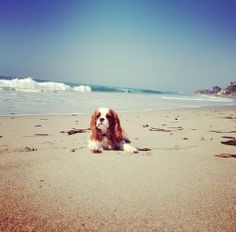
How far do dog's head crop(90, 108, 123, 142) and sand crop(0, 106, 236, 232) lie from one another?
317mm

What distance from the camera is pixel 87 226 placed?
2008 millimetres

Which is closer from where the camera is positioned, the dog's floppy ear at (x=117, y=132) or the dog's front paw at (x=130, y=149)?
the dog's front paw at (x=130, y=149)

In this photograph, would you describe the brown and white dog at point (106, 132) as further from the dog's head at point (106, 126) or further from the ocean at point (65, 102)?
the ocean at point (65, 102)

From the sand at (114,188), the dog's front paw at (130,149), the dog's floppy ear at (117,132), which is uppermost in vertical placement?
the dog's floppy ear at (117,132)

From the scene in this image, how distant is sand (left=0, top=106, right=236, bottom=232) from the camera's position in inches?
82.0

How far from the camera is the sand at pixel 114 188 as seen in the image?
2082mm

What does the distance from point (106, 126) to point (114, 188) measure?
1879 millimetres

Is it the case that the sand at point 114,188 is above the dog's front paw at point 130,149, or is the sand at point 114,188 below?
above

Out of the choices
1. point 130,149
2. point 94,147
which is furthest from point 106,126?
point 130,149

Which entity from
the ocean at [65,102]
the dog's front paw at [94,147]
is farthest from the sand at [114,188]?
the ocean at [65,102]

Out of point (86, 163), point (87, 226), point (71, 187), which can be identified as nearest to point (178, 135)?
point (86, 163)

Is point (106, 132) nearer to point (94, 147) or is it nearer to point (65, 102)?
point (94, 147)

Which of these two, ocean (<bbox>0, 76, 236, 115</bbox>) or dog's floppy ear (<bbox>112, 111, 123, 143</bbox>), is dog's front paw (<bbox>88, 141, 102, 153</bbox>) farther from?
ocean (<bbox>0, 76, 236, 115</bbox>)

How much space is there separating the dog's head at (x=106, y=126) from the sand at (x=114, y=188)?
317 mm
